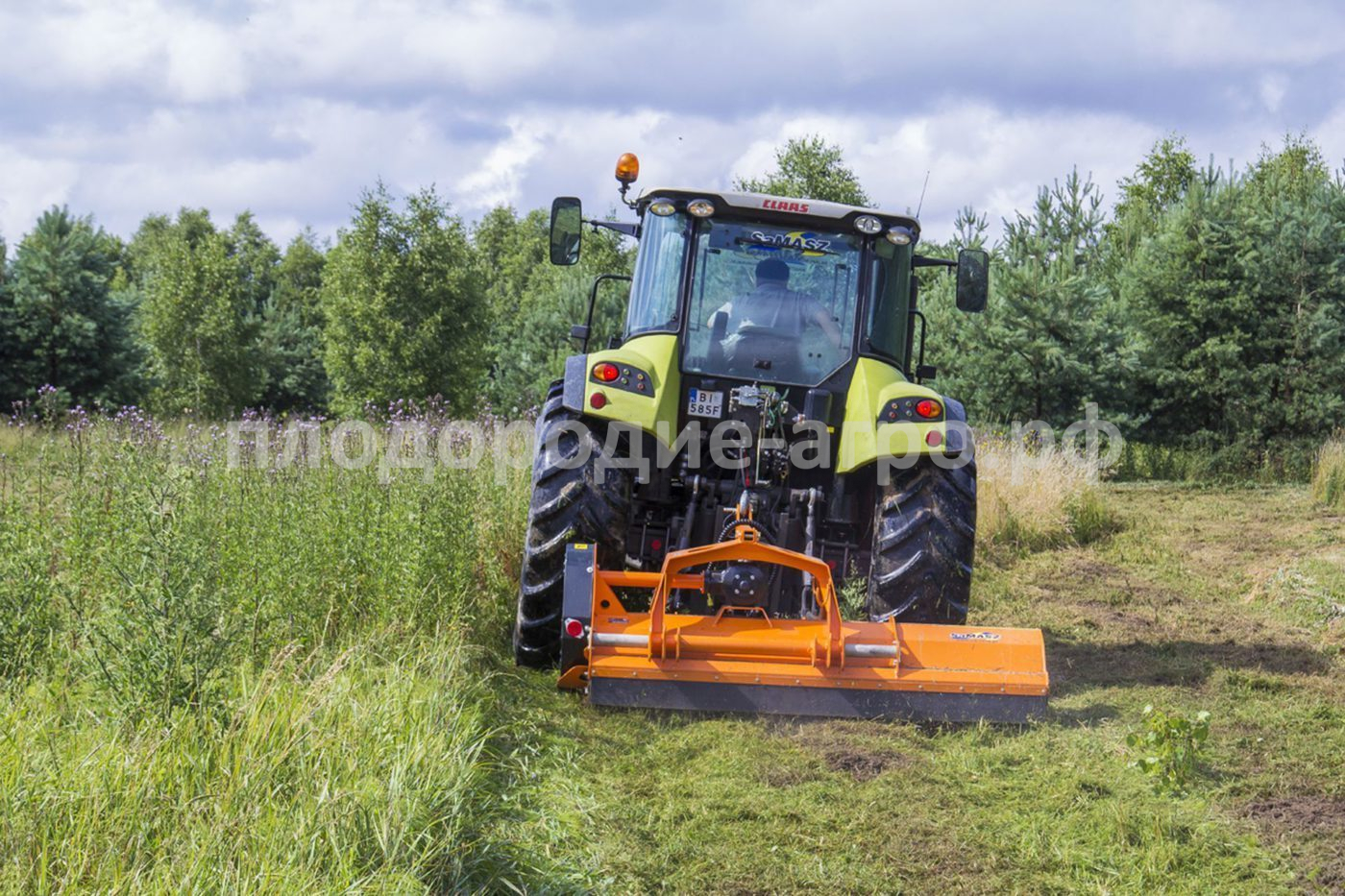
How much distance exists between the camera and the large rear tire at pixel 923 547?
18.4ft

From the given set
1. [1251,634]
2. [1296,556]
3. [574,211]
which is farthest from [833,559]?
[1296,556]

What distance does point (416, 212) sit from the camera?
20.0m

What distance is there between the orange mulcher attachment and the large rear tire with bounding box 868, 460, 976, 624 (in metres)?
0.43

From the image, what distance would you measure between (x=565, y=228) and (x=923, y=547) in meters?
2.49

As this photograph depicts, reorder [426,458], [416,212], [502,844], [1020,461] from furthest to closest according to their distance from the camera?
1. [416,212]
2. [1020,461]
3. [426,458]
4. [502,844]

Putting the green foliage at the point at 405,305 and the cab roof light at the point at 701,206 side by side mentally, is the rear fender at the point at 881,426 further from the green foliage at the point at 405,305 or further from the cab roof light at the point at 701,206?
the green foliage at the point at 405,305

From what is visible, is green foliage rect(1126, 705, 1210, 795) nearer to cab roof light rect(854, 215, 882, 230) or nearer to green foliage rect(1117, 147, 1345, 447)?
cab roof light rect(854, 215, 882, 230)

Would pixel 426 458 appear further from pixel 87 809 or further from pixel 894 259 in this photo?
pixel 87 809

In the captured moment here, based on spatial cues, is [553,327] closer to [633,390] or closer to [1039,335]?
[1039,335]

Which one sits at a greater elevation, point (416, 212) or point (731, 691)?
point (416, 212)

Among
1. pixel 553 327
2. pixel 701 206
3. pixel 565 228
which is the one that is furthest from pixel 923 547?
pixel 553 327

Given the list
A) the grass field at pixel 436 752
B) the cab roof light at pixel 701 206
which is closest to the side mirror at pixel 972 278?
the cab roof light at pixel 701 206

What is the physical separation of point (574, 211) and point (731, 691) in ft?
9.16

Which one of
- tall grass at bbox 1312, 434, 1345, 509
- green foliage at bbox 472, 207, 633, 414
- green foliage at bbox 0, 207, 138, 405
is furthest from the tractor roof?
green foliage at bbox 0, 207, 138, 405
